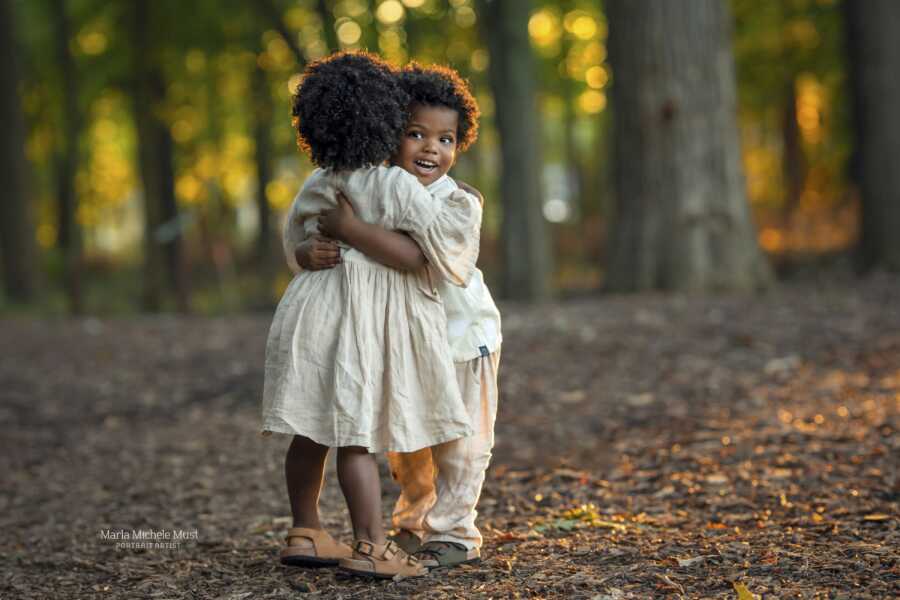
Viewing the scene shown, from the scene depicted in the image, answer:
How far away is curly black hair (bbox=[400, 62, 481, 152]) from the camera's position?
11.4ft

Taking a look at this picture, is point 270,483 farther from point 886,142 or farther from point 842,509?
point 886,142

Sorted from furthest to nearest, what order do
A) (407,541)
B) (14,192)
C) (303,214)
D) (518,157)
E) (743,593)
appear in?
(14,192)
(518,157)
(407,541)
(303,214)
(743,593)

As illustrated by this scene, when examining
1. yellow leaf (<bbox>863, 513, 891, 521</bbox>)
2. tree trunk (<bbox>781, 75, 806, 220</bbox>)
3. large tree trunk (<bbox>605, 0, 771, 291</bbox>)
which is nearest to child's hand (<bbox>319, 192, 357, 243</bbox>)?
yellow leaf (<bbox>863, 513, 891, 521</bbox>)

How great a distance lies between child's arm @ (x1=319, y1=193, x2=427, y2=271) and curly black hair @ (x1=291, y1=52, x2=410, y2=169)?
160mm

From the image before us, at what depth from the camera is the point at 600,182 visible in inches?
1033

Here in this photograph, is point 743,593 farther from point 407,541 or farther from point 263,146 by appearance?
point 263,146

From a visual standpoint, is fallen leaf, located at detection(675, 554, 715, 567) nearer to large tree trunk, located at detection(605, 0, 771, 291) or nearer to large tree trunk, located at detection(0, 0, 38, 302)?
large tree trunk, located at detection(605, 0, 771, 291)

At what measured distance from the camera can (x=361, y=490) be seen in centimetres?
342

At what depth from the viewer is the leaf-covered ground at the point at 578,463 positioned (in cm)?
350

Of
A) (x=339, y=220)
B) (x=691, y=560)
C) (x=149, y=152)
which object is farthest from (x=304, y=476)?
(x=149, y=152)

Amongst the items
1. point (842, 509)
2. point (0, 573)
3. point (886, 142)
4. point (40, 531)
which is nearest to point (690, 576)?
point (842, 509)

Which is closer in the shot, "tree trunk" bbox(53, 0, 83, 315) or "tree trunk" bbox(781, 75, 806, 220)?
"tree trunk" bbox(53, 0, 83, 315)

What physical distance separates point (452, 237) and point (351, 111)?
48 centimetres

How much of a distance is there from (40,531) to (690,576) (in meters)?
2.80
